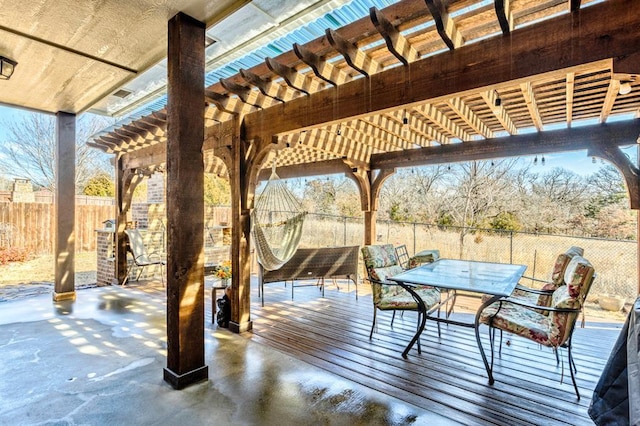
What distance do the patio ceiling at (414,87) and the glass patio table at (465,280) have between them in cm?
152

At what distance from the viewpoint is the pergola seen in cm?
174

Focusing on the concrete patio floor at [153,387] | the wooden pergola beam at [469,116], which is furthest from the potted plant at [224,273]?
the wooden pergola beam at [469,116]

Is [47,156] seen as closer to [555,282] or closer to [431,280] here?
[431,280]

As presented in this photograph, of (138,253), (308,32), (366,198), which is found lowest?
(138,253)

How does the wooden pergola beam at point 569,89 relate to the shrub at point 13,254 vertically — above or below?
above

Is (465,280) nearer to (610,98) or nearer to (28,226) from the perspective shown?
(610,98)

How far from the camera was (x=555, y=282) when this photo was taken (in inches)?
123

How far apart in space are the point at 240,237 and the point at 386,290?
170 centimetres

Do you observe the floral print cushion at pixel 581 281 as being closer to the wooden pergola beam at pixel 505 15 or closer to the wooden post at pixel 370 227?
the wooden pergola beam at pixel 505 15

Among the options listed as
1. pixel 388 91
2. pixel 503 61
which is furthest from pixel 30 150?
pixel 503 61

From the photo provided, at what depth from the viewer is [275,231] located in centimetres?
426

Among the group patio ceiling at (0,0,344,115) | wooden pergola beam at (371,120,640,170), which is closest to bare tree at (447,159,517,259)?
wooden pergola beam at (371,120,640,170)

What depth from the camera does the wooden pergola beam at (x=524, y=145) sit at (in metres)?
3.69

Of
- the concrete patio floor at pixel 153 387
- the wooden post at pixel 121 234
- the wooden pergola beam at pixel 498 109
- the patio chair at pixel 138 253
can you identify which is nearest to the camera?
the concrete patio floor at pixel 153 387
